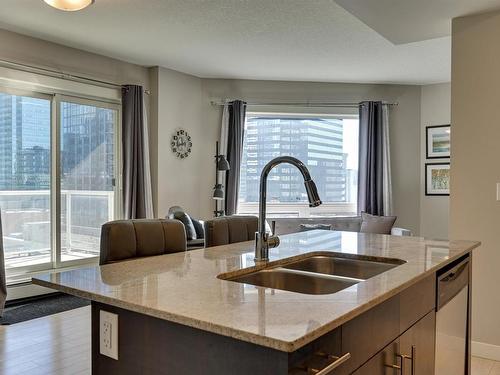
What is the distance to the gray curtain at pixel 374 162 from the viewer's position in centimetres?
621

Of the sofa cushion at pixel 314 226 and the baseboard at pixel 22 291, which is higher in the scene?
the sofa cushion at pixel 314 226

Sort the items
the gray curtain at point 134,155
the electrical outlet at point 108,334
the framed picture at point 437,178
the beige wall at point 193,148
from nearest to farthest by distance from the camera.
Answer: the electrical outlet at point 108,334, the gray curtain at point 134,155, the beige wall at point 193,148, the framed picture at point 437,178

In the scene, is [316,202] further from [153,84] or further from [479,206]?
[153,84]

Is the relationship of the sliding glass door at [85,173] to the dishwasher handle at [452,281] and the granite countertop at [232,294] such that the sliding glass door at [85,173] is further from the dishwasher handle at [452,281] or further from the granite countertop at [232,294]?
the dishwasher handle at [452,281]

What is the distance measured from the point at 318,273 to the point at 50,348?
7.44 feet

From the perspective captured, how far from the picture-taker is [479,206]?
3.19 meters

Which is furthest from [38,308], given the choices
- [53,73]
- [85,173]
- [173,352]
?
[173,352]

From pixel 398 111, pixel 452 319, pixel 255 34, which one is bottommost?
pixel 452 319

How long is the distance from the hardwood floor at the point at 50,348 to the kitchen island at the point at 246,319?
153cm

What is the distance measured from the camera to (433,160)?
6273 millimetres

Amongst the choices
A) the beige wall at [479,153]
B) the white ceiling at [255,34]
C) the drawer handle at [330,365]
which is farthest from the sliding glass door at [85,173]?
the drawer handle at [330,365]

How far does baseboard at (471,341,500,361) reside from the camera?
3104 mm

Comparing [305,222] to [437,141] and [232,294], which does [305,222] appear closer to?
[437,141]

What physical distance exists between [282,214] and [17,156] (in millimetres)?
3423
